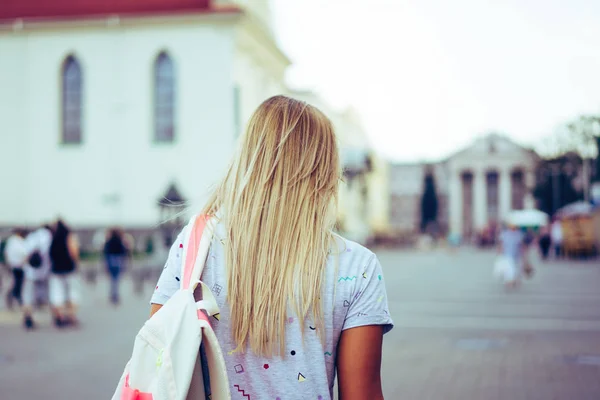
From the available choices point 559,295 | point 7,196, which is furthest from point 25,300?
point 7,196

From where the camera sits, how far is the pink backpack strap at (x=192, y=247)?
7.12 ft

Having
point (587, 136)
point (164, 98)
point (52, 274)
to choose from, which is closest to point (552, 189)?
point (587, 136)

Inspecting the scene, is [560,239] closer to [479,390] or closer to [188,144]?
[188,144]

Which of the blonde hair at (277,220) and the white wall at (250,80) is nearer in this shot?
→ the blonde hair at (277,220)

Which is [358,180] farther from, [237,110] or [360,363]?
[360,363]

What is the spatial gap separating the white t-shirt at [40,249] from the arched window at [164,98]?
2976 cm

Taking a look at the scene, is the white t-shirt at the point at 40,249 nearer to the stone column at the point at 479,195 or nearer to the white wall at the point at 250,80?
the white wall at the point at 250,80

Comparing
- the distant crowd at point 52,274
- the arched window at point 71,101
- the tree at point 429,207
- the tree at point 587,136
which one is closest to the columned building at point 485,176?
the tree at point 429,207

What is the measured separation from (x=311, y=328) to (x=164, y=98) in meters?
43.1

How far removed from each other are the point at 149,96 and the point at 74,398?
125 feet

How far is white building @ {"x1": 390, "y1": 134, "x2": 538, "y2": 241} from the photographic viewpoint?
5069 inches

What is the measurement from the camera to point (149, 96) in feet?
145

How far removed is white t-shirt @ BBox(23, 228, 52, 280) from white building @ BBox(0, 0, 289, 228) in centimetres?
2765

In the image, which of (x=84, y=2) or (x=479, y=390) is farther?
(x=84, y=2)
